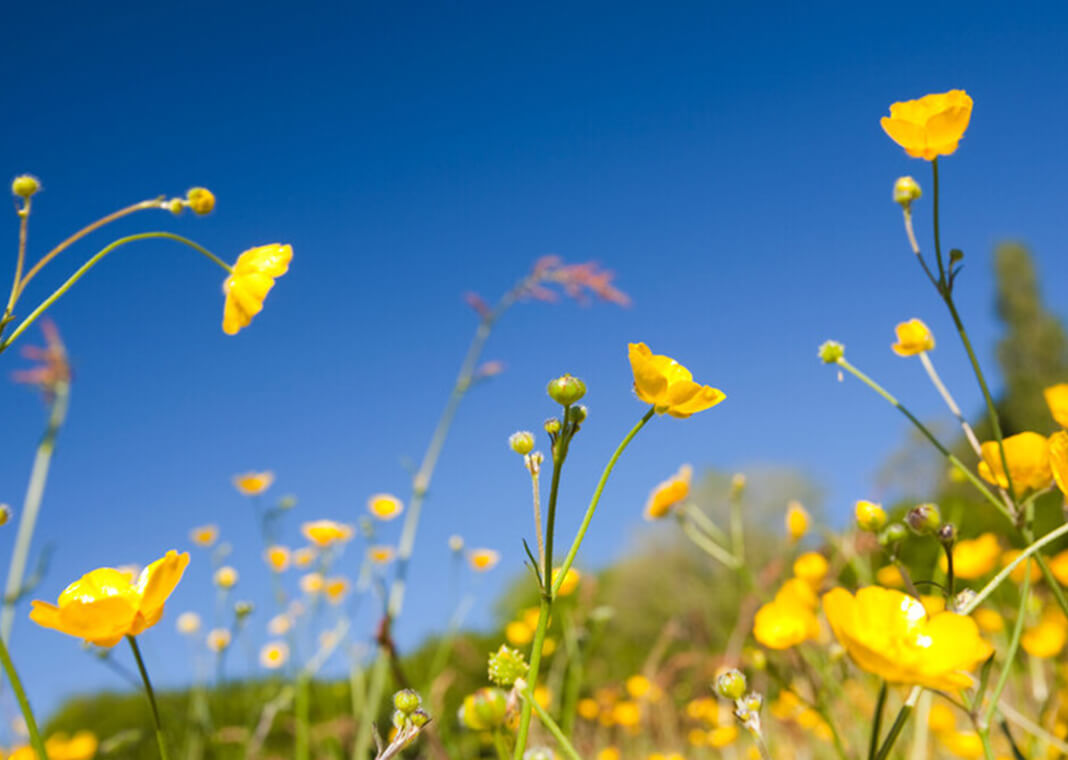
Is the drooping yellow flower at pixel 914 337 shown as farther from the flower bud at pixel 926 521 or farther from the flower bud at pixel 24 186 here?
the flower bud at pixel 24 186

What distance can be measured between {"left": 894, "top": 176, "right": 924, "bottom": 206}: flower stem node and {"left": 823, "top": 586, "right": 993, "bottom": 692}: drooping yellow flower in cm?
62

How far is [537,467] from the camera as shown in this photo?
67cm

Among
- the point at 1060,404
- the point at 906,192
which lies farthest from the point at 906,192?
the point at 1060,404

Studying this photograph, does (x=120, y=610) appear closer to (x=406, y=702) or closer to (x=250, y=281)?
(x=406, y=702)

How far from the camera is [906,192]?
3.56 feet

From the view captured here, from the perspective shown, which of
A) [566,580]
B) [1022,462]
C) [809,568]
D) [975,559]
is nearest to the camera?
[1022,462]

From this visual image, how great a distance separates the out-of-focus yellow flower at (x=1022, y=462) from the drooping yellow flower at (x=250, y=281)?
832mm

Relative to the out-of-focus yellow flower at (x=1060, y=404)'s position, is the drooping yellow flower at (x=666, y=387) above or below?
above

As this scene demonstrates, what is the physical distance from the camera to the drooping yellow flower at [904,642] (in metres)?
0.57

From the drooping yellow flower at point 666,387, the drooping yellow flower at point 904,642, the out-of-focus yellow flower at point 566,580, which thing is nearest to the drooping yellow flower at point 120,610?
the out-of-focus yellow flower at point 566,580

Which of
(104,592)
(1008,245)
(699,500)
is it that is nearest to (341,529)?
(104,592)

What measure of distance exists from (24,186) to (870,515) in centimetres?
95

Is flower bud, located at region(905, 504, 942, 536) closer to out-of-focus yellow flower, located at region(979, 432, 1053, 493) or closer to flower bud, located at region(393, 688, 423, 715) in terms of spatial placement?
out-of-focus yellow flower, located at region(979, 432, 1053, 493)

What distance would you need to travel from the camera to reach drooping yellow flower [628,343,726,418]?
0.73 metres
